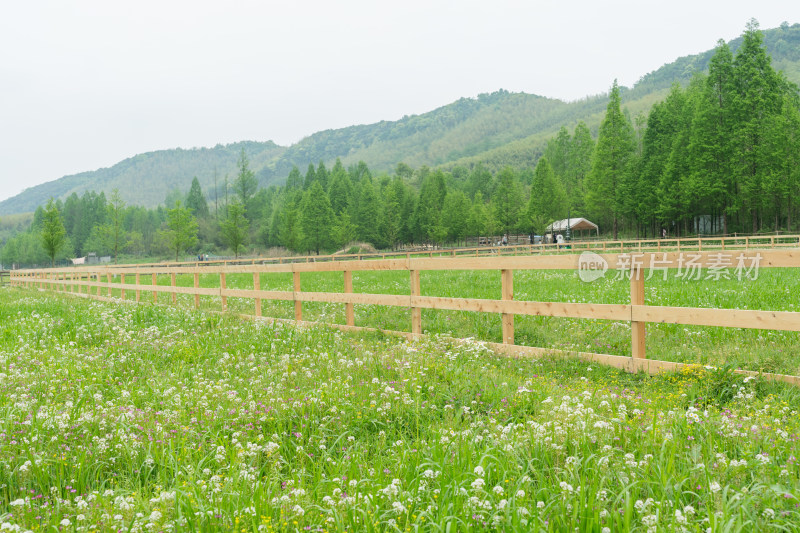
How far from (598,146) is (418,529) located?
63.0 meters

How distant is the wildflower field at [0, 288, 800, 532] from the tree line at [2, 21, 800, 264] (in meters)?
49.3

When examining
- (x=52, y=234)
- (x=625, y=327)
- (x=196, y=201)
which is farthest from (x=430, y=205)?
(x=625, y=327)

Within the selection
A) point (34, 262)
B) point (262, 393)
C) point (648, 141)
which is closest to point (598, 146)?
point (648, 141)

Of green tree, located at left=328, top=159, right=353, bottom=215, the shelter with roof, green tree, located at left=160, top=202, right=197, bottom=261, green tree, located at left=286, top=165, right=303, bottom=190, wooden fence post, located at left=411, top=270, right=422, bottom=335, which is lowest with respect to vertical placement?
wooden fence post, located at left=411, top=270, right=422, bottom=335

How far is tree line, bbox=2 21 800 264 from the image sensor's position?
4703 cm

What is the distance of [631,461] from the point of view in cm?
314

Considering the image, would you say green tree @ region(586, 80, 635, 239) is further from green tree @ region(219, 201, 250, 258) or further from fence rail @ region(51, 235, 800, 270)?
green tree @ region(219, 201, 250, 258)

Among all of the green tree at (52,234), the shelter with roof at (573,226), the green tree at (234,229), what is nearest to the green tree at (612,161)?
the shelter with roof at (573,226)

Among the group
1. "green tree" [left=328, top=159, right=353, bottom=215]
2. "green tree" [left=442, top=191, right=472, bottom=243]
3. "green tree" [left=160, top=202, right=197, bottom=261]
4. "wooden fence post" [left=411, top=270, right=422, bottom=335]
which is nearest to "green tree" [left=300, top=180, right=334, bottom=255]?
"green tree" [left=328, top=159, right=353, bottom=215]

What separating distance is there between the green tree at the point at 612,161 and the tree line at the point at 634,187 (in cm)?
11

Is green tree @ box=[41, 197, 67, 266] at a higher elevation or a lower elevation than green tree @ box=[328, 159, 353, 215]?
lower

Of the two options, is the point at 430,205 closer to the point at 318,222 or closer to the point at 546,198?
the point at 318,222

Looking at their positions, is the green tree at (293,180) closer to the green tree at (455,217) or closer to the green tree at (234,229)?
the green tree at (234,229)

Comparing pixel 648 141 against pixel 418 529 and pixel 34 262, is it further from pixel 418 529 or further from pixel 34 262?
pixel 34 262
